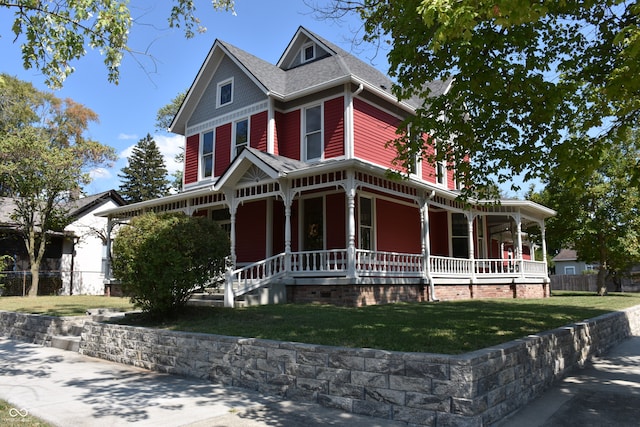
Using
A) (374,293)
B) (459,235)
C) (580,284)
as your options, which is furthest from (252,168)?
(580,284)

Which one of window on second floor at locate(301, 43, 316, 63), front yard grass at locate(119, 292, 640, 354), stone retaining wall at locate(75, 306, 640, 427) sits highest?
window on second floor at locate(301, 43, 316, 63)

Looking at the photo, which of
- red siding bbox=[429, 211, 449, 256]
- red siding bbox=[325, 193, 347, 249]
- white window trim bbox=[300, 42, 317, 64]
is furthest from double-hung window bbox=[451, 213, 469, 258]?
white window trim bbox=[300, 42, 317, 64]

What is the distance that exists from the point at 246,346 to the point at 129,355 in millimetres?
3091

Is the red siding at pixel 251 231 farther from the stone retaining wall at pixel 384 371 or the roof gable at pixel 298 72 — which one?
the stone retaining wall at pixel 384 371

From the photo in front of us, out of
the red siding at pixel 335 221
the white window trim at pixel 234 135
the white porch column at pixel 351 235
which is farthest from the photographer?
the white window trim at pixel 234 135

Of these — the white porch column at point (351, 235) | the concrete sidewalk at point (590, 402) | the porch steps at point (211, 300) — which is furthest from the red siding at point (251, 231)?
the concrete sidewalk at point (590, 402)

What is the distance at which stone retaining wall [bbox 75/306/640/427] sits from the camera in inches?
189

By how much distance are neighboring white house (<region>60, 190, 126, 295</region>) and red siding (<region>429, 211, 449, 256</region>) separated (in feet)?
57.3

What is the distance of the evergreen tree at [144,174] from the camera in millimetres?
48156

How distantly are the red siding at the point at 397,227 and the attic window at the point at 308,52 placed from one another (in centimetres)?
689

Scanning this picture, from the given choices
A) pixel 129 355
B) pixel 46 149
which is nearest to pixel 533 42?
pixel 129 355

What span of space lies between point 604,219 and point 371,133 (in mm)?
12558

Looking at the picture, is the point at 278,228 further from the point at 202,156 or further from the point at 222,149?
the point at 202,156

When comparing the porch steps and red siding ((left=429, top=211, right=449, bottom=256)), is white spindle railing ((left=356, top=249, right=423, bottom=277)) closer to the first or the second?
the porch steps
